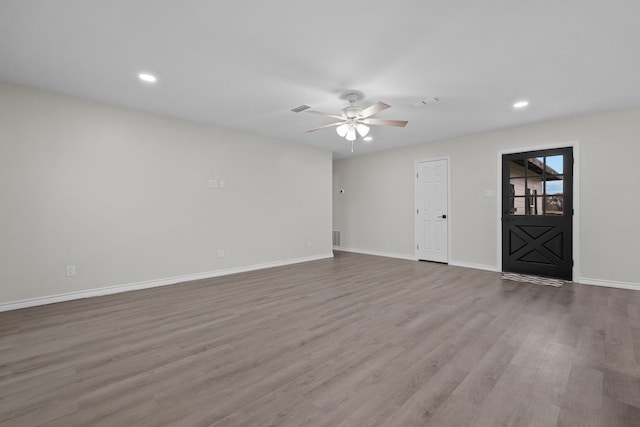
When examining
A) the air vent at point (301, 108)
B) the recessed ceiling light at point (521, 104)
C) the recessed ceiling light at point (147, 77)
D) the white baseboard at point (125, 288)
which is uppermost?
→ the recessed ceiling light at point (147, 77)

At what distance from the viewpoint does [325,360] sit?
7.02ft

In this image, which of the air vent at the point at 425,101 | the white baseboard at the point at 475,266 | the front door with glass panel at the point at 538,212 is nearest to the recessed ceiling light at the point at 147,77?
the air vent at the point at 425,101

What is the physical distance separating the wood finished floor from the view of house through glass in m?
1.67

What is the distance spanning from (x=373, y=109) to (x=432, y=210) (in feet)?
12.1

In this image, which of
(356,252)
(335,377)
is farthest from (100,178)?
(356,252)

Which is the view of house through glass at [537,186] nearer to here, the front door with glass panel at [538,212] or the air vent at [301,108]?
the front door with glass panel at [538,212]

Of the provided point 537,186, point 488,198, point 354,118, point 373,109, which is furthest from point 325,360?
point 537,186

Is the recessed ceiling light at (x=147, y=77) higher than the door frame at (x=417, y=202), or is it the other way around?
the recessed ceiling light at (x=147, y=77)

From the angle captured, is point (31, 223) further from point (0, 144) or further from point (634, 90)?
point (634, 90)

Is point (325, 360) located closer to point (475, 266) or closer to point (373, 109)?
point (373, 109)

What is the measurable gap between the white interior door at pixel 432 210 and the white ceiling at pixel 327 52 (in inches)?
80.6

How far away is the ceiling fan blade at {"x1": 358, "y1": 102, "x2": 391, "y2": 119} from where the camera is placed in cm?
298

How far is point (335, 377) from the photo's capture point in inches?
75.8

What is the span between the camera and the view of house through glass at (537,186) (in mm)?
4672
